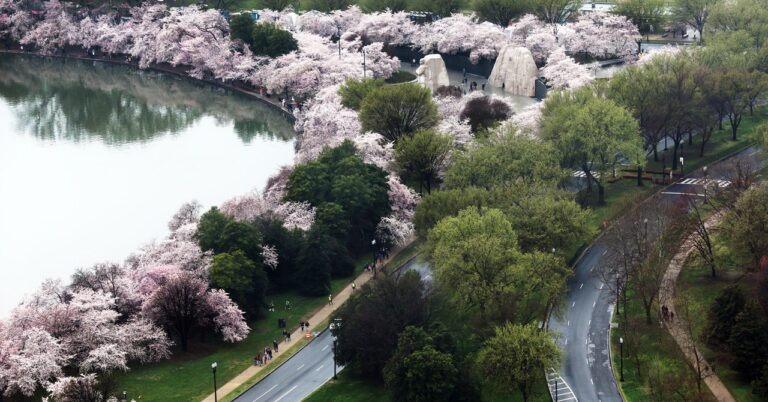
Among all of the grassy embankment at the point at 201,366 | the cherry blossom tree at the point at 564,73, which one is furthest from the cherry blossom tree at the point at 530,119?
the grassy embankment at the point at 201,366

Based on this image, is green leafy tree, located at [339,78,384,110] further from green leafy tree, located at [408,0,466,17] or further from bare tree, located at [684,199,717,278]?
green leafy tree, located at [408,0,466,17]

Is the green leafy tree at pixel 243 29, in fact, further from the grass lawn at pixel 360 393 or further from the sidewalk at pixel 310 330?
the grass lawn at pixel 360 393

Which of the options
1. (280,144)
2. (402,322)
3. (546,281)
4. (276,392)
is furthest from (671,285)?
(280,144)

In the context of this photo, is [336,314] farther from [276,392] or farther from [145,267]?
[145,267]

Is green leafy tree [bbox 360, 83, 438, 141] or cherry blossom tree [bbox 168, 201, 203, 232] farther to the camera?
green leafy tree [bbox 360, 83, 438, 141]

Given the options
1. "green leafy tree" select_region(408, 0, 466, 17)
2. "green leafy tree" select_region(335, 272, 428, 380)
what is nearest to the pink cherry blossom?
"green leafy tree" select_region(335, 272, 428, 380)

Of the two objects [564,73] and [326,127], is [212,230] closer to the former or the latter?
[326,127]
